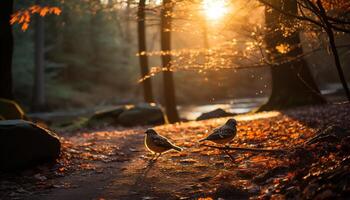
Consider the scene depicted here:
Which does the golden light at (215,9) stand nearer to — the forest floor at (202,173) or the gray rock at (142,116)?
the forest floor at (202,173)

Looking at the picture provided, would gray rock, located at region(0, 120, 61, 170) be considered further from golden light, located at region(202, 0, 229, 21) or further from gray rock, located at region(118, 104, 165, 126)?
gray rock, located at region(118, 104, 165, 126)

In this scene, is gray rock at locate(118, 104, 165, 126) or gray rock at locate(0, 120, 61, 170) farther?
gray rock at locate(118, 104, 165, 126)

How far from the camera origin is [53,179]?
25.1 ft

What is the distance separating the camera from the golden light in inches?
286

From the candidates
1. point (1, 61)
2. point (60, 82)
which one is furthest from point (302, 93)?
point (60, 82)

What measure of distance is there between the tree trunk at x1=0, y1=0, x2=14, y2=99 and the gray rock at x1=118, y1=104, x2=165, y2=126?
5832 mm

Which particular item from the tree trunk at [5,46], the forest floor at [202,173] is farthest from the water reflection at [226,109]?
the forest floor at [202,173]

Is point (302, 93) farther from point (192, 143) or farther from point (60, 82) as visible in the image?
point (60, 82)

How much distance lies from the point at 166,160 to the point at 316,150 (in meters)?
2.90

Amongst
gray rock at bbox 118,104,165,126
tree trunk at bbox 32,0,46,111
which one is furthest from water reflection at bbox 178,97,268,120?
tree trunk at bbox 32,0,46,111

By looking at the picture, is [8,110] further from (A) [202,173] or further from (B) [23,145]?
(A) [202,173]

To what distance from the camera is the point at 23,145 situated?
25.7 ft

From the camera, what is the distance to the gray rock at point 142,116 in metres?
18.8

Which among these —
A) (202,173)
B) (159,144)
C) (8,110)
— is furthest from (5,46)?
(202,173)
